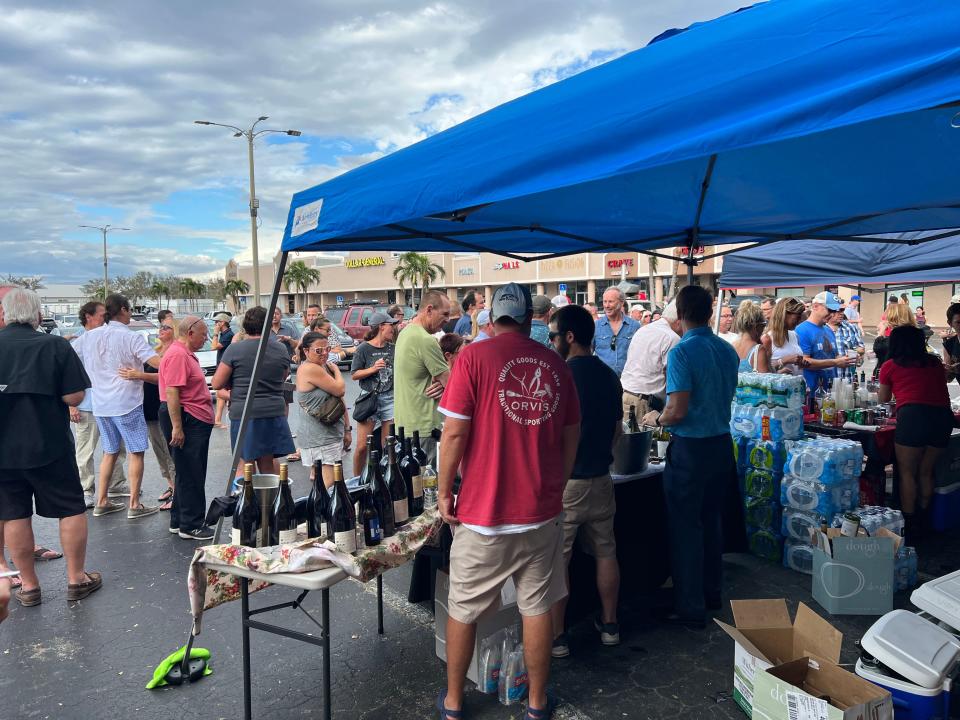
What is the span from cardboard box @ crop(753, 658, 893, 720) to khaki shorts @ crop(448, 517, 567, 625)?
A: 896mm

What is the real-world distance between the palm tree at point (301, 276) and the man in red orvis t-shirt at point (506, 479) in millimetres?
59164

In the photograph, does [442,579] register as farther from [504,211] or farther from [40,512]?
[40,512]

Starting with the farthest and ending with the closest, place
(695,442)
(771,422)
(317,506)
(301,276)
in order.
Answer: (301,276) → (771,422) → (695,442) → (317,506)

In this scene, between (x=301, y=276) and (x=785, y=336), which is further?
(x=301, y=276)

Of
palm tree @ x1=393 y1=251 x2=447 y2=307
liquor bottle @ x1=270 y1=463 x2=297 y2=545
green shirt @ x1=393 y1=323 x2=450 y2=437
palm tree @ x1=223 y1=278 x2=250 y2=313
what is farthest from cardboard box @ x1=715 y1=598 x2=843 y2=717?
palm tree @ x1=223 y1=278 x2=250 y2=313

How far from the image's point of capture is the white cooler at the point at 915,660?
2.33 metres

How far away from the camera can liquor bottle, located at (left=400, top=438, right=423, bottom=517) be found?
10.7ft

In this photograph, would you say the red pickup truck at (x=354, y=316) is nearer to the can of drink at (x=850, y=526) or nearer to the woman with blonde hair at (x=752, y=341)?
the woman with blonde hair at (x=752, y=341)

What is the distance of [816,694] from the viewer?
2.51 meters

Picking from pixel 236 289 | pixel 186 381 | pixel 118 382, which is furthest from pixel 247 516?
pixel 236 289

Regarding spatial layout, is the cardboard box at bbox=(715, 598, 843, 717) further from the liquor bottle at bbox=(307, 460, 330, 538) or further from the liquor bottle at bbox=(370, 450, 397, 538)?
the liquor bottle at bbox=(307, 460, 330, 538)

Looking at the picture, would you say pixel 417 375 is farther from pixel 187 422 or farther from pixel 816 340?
pixel 816 340

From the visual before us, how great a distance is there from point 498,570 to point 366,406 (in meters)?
3.75

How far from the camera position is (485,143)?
2.70 meters
